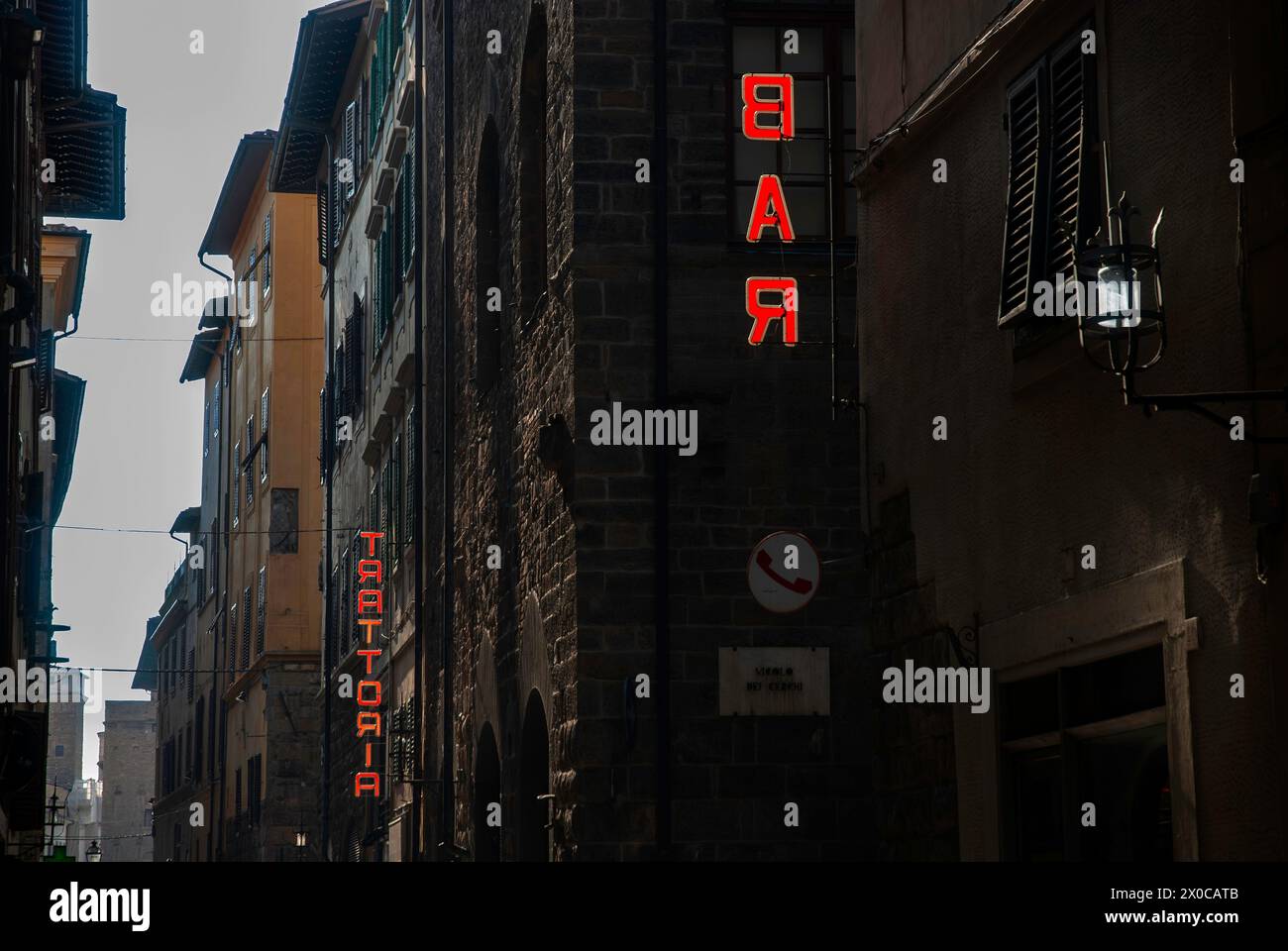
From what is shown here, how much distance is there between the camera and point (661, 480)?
16609mm

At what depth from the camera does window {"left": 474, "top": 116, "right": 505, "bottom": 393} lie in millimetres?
22062

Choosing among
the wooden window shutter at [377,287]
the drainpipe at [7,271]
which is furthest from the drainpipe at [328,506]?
the drainpipe at [7,271]

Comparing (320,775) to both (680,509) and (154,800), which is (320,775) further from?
(154,800)

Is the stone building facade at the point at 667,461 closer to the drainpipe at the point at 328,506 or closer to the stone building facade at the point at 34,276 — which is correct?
the stone building facade at the point at 34,276

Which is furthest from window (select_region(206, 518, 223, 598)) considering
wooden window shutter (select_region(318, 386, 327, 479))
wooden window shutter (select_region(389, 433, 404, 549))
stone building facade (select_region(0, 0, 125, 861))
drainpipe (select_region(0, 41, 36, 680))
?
drainpipe (select_region(0, 41, 36, 680))

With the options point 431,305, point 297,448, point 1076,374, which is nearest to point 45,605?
point 297,448

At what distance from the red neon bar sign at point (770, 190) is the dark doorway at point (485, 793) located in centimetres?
633

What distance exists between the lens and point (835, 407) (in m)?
13.3

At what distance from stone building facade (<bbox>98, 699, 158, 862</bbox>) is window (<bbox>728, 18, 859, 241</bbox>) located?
10232 centimetres

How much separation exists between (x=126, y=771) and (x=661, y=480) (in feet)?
351

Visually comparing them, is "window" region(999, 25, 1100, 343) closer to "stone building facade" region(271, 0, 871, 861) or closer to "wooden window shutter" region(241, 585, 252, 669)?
"stone building facade" region(271, 0, 871, 861)

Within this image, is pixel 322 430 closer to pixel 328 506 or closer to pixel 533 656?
pixel 328 506

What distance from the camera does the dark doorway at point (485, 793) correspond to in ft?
70.4

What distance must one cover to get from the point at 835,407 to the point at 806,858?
428 cm
